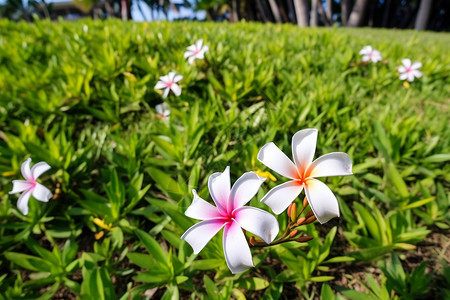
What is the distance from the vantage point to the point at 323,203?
618 millimetres

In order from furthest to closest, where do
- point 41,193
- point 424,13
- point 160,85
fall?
point 424,13 → point 160,85 → point 41,193

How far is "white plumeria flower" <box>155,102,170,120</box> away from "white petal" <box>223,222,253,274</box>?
4.42 ft

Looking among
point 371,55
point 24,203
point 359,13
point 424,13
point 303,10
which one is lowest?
point 24,203

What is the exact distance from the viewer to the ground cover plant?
109cm

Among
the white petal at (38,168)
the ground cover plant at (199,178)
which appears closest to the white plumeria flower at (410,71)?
the ground cover plant at (199,178)

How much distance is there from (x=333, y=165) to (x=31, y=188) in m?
1.19

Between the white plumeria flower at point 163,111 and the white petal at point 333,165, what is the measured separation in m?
1.35

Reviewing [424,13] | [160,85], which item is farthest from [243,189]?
[424,13]

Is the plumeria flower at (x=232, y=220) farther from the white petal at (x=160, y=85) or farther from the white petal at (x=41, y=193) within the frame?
the white petal at (x=160, y=85)

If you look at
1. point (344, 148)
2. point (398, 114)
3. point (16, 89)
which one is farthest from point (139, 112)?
point (398, 114)

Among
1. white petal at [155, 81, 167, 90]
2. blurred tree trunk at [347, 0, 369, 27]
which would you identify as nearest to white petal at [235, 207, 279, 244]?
white petal at [155, 81, 167, 90]

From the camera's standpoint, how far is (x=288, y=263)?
1084mm

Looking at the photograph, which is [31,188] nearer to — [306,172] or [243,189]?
[243,189]

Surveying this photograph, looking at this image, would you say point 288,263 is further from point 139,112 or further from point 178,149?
point 139,112
